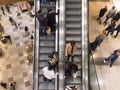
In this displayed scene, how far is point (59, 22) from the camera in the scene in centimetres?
1169

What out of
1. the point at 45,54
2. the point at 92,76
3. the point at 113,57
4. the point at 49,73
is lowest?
the point at 92,76

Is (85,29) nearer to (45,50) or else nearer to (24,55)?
(45,50)

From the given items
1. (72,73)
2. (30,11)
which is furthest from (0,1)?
(72,73)

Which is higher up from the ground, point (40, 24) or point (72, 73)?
point (40, 24)

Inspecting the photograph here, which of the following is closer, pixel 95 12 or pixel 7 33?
pixel 95 12

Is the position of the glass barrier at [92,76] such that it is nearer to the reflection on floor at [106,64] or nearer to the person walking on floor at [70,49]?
the person walking on floor at [70,49]

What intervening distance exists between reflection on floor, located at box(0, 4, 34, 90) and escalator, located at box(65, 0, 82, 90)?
524 centimetres

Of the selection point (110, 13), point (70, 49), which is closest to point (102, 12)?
point (110, 13)

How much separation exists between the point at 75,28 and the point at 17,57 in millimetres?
6769

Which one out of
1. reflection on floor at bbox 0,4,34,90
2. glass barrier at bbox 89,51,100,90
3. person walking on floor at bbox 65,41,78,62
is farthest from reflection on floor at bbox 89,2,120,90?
reflection on floor at bbox 0,4,34,90

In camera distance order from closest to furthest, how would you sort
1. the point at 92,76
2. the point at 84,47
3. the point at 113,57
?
the point at 92,76 < the point at 84,47 < the point at 113,57

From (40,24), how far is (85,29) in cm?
201

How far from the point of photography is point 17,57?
1755cm

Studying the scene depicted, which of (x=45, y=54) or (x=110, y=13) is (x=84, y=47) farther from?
(x=110, y=13)
